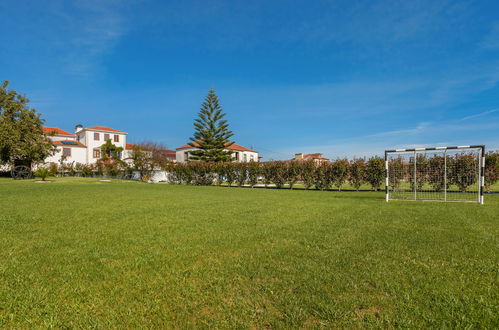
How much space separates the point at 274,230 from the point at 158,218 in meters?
2.65

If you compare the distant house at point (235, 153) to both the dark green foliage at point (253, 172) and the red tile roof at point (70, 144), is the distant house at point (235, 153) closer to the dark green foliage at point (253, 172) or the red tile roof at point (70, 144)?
the red tile roof at point (70, 144)

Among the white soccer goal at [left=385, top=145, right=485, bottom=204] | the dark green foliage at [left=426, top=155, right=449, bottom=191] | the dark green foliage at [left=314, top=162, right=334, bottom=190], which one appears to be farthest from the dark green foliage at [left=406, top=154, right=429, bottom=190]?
the dark green foliage at [left=314, top=162, right=334, bottom=190]

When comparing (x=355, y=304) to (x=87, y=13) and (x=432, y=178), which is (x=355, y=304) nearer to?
(x=432, y=178)

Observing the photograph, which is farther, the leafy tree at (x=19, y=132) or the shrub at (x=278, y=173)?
the leafy tree at (x=19, y=132)

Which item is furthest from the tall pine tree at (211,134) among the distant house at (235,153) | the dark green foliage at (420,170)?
the dark green foliage at (420,170)

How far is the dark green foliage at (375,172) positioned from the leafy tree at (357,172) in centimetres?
25

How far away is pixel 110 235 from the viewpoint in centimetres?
420

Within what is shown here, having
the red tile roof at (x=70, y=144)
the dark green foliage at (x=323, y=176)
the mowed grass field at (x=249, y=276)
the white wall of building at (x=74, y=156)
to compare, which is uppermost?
the red tile roof at (x=70, y=144)

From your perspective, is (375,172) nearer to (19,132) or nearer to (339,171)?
(339,171)

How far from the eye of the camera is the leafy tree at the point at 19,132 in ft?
81.7

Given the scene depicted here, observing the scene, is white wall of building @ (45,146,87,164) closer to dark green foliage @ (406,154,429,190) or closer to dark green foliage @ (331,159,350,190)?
dark green foliage @ (331,159,350,190)

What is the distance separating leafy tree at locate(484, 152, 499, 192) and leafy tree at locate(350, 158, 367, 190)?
5057mm

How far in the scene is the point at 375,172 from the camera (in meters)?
13.9

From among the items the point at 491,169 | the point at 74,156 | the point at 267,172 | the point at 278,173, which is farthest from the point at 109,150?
the point at 491,169
